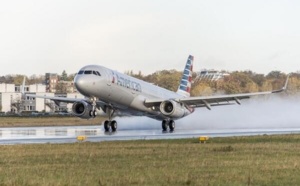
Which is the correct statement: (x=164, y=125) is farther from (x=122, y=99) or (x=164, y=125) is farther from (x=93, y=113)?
(x=93, y=113)

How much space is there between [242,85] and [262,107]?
113m

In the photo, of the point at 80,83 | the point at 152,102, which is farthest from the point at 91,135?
the point at 152,102

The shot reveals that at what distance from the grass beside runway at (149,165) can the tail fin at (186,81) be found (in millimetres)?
40393

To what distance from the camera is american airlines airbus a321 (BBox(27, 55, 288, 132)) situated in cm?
5200

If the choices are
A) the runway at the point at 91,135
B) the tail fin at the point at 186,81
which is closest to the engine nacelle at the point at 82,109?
the runway at the point at 91,135

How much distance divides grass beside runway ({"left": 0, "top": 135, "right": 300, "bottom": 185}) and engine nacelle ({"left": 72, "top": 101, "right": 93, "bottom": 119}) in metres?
21.1

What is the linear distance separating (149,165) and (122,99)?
30.8 meters

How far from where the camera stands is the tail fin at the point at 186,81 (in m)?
74.2

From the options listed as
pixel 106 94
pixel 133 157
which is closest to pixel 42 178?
pixel 133 157

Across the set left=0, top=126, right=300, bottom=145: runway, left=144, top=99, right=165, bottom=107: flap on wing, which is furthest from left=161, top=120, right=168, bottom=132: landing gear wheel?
left=0, top=126, right=300, bottom=145: runway

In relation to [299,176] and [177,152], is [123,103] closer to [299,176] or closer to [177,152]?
[177,152]

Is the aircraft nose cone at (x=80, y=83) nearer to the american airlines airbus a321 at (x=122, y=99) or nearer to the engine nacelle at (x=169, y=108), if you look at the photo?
the american airlines airbus a321 at (x=122, y=99)

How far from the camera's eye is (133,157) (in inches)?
1077

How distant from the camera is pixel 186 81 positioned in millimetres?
75312
